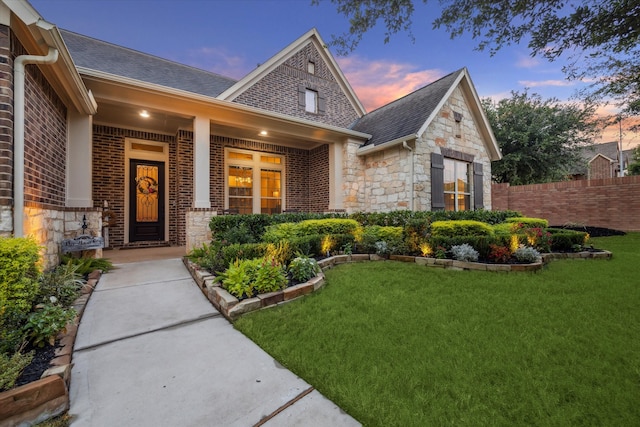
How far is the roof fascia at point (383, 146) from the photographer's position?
7.56 meters

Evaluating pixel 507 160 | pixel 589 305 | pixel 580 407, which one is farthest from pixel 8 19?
pixel 507 160

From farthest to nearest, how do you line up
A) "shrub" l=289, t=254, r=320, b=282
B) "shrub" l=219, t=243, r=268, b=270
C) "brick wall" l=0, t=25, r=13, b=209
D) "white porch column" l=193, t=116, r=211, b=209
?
1. "white porch column" l=193, t=116, r=211, b=209
2. "shrub" l=219, t=243, r=268, b=270
3. "shrub" l=289, t=254, r=320, b=282
4. "brick wall" l=0, t=25, r=13, b=209

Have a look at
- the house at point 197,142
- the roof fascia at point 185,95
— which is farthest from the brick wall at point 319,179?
the roof fascia at point 185,95

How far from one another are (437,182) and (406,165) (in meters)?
1.22

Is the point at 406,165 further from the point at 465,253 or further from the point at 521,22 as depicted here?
the point at 521,22

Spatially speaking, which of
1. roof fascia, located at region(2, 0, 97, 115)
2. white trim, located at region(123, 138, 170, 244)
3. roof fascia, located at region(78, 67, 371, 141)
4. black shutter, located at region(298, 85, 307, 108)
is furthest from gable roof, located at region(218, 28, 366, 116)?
roof fascia, located at region(2, 0, 97, 115)

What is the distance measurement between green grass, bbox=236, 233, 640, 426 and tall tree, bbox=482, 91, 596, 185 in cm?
1344

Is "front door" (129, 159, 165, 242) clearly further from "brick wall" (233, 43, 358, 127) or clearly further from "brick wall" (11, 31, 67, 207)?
"brick wall" (233, 43, 358, 127)

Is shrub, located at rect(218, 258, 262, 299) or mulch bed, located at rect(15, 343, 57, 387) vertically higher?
shrub, located at rect(218, 258, 262, 299)

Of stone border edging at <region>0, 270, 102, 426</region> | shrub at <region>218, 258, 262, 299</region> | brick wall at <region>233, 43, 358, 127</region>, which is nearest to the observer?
stone border edging at <region>0, 270, 102, 426</region>

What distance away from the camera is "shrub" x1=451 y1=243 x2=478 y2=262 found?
4.77m

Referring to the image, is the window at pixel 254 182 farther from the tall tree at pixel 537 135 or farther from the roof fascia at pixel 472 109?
the tall tree at pixel 537 135

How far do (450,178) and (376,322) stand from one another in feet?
25.4

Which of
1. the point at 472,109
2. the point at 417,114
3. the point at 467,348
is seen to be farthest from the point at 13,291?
the point at 472,109
